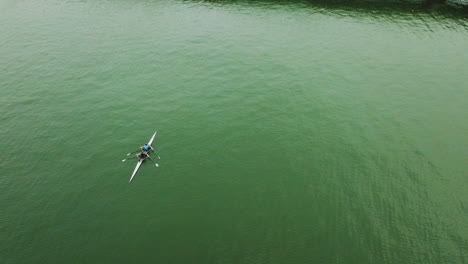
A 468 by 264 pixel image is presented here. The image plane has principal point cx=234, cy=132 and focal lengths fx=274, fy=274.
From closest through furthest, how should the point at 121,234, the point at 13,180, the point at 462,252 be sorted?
the point at 462,252 < the point at 121,234 < the point at 13,180

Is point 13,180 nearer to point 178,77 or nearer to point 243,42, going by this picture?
point 178,77

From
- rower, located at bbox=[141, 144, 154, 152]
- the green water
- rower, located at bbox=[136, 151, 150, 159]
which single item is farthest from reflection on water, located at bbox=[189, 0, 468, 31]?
rower, located at bbox=[136, 151, 150, 159]

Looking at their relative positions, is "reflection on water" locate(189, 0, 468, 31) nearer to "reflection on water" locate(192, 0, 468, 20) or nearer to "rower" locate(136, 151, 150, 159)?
"reflection on water" locate(192, 0, 468, 20)

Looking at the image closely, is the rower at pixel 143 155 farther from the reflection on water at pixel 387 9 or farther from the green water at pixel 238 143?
the reflection on water at pixel 387 9

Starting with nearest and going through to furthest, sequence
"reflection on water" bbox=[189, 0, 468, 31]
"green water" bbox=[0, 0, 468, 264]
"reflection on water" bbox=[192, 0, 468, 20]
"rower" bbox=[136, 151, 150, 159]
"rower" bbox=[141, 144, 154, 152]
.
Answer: "green water" bbox=[0, 0, 468, 264], "rower" bbox=[136, 151, 150, 159], "rower" bbox=[141, 144, 154, 152], "reflection on water" bbox=[189, 0, 468, 31], "reflection on water" bbox=[192, 0, 468, 20]

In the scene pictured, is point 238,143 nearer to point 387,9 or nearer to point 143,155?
point 143,155

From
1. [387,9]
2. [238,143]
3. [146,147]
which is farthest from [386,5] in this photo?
[146,147]

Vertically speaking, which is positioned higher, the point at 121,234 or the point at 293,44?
the point at 293,44

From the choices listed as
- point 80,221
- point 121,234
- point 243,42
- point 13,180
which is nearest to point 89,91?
point 13,180
